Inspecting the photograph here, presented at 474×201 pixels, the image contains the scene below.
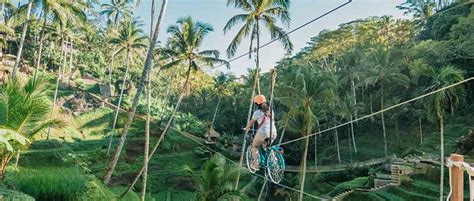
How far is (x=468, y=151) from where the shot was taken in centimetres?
2192

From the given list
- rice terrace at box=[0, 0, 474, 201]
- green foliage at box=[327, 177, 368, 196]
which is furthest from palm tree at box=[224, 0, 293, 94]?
green foliage at box=[327, 177, 368, 196]

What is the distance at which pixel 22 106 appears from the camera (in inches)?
286

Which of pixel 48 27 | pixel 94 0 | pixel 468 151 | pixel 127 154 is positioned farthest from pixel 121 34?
pixel 468 151

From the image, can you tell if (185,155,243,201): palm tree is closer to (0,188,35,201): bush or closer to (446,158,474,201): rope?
(0,188,35,201): bush

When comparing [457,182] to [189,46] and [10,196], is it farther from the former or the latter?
[189,46]

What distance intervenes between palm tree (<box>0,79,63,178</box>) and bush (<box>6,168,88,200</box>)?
37 cm

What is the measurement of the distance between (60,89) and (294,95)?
90.5 feet

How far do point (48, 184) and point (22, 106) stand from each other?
1512 millimetres

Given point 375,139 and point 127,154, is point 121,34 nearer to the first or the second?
point 127,154

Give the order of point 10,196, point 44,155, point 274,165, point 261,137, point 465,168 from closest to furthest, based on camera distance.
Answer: point 465,168, point 10,196, point 261,137, point 274,165, point 44,155

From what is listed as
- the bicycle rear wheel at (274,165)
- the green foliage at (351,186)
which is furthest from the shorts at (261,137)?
the green foliage at (351,186)

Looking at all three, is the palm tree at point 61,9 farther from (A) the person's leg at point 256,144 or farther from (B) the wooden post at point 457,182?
(B) the wooden post at point 457,182

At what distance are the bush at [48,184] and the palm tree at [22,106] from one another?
1.22 ft

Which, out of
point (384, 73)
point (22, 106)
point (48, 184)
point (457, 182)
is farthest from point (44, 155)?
point (457, 182)
